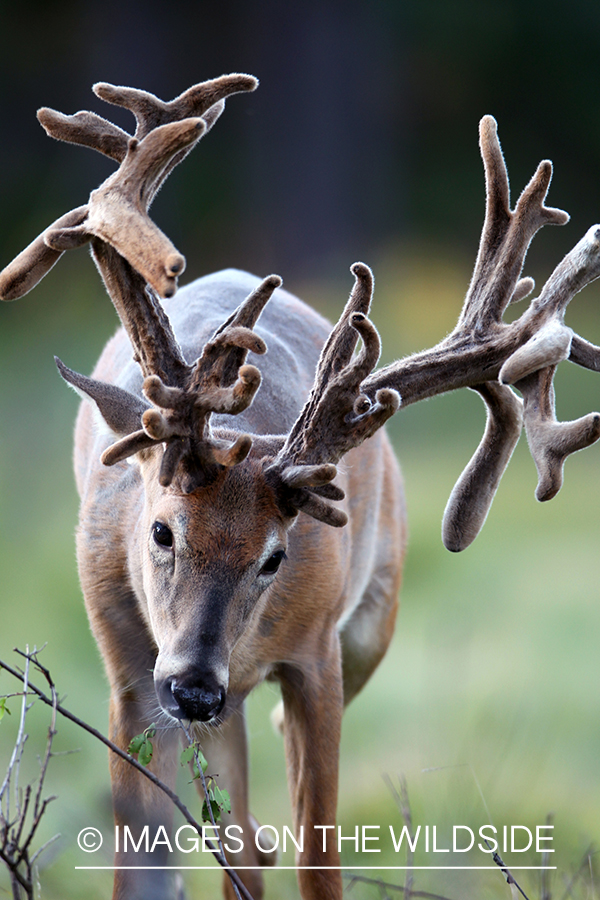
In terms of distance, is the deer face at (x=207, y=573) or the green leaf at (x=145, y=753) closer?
the deer face at (x=207, y=573)

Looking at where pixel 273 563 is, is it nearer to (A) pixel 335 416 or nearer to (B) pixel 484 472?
(A) pixel 335 416

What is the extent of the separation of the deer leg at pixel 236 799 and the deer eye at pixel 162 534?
1.48m

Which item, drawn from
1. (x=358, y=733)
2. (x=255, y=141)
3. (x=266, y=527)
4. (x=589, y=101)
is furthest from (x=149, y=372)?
(x=589, y=101)

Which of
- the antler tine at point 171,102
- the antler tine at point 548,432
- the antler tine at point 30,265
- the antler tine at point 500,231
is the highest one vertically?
the antler tine at point 171,102

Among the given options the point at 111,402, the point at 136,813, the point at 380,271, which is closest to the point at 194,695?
the point at 111,402

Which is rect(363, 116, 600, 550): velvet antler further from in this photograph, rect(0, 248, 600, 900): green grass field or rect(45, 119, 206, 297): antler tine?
rect(0, 248, 600, 900): green grass field

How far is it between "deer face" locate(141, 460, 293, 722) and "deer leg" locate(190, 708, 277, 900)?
1.44 meters

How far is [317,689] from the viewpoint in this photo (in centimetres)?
364

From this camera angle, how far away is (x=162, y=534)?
2.94 metres

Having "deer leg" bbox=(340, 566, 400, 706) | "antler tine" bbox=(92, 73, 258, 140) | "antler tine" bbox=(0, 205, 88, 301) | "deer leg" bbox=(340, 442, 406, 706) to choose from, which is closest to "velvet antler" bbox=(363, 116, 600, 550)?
"antler tine" bbox=(92, 73, 258, 140)

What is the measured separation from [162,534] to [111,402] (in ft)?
1.44

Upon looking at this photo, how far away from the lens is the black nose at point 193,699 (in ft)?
8.73

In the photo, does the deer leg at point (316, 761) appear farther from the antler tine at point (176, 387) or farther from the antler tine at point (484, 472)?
the antler tine at point (176, 387)

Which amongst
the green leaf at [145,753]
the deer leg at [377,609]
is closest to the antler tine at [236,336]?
the green leaf at [145,753]
